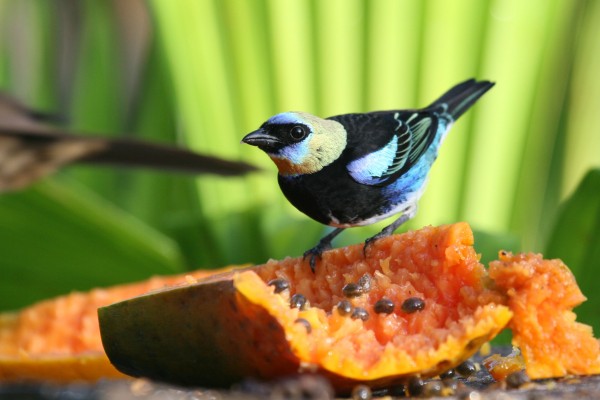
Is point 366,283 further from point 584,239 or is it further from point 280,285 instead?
point 584,239

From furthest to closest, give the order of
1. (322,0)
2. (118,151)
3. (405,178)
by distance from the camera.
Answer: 1. (322,0)
2. (118,151)
3. (405,178)

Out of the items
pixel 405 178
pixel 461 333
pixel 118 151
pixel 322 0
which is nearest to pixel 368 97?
pixel 322 0

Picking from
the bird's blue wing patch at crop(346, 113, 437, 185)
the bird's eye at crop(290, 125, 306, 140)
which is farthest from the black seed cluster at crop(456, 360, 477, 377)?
→ the bird's eye at crop(290, 125, 306, 140)

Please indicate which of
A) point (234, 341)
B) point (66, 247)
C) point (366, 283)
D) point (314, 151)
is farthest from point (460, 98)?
Answer: point (66, 247)

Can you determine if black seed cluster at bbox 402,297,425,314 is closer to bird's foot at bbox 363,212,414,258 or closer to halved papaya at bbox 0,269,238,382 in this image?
bird's foot at bbox 363,212,414,258

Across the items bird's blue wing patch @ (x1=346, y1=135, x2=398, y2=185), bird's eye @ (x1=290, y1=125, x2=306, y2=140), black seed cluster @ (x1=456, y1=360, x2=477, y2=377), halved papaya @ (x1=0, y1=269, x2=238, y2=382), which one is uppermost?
bird's eye @ (x1=290, y1=125, x2=306, y2=140)

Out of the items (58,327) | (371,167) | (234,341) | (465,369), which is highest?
(371,167)

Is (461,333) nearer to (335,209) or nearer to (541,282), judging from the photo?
(541,282)
